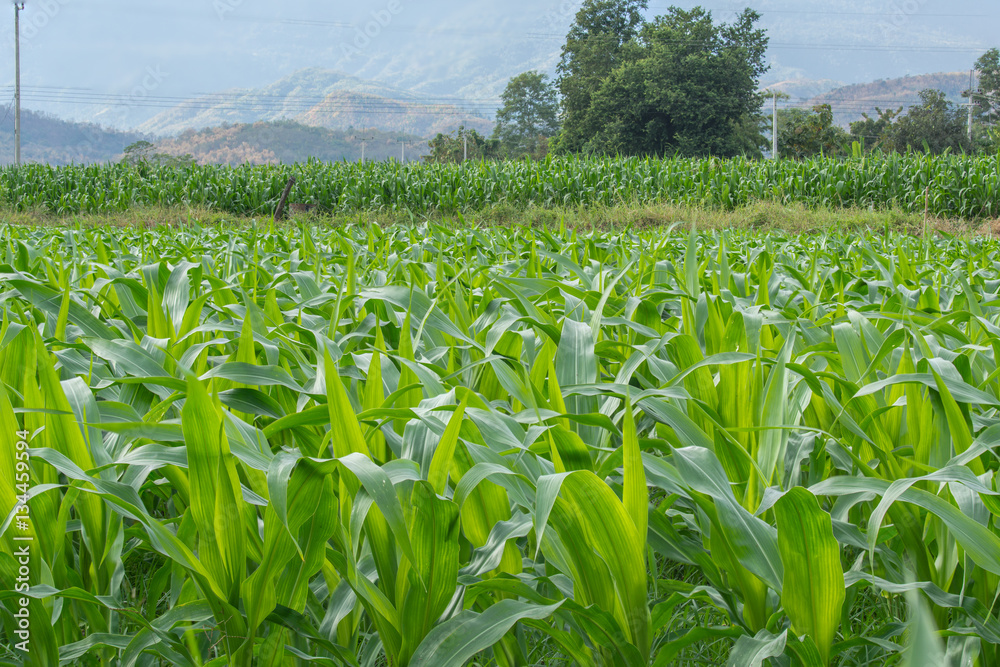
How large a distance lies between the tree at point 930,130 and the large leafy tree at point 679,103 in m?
17.6

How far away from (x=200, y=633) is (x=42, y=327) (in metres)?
0.84

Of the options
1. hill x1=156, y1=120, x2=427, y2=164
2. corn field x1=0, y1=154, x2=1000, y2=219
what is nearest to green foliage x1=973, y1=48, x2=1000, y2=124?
hill x1=156, y1=120, x2=427, y2=164

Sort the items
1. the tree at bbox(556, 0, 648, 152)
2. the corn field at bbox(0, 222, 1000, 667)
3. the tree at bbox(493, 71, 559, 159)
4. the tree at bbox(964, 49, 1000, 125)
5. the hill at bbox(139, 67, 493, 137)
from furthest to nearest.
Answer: the hill at bbox(139, 67, 493, 137), the tree at bbox(493, 71, 559, 159), the tree at bbox(964, 49, 1000, 125), the tree at bbox(556, 0, 648, 152), the corn field at bbox(0, 222, 1000, 667)

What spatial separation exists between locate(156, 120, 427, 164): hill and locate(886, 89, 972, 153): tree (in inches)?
2023

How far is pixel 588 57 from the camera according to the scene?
4609 centimetres

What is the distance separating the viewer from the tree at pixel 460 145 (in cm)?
6347

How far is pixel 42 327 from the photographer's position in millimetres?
1220

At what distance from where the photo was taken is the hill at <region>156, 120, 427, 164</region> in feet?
287

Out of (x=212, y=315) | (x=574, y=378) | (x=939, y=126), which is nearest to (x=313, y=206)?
(x=212, y=315)

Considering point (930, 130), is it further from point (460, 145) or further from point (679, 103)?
point (460, 145)

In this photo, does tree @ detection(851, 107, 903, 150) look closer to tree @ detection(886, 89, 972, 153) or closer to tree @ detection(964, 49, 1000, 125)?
tree @ detection(886, 89, 972, 153)

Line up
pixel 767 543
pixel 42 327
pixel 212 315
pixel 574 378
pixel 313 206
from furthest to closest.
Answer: pixel 313 206 < pixel 212 315 < pixel 42 327 < pixel 574 378 < pixel 767 543

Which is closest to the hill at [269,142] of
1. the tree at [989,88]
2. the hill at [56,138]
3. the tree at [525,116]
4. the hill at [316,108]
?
the hill at [316,108]

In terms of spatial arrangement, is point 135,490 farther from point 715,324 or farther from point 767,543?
point 715,324
